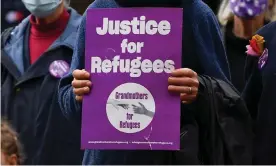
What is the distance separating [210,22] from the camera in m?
2.78

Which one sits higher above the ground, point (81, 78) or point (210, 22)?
point (210, 22)

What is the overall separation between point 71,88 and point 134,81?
0.33 metres

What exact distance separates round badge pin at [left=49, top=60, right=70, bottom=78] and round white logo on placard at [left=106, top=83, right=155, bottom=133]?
1373mm

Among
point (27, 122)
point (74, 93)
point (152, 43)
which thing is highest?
point (152, 43)

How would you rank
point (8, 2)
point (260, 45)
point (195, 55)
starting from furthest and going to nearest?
point (8, 2)
point (260, 45)
point (195, 55)

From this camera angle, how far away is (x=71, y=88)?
279cm

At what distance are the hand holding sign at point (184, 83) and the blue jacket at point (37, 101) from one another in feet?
4.49

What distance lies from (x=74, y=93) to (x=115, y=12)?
12.7 inches

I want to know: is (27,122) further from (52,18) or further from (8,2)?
(8,2)

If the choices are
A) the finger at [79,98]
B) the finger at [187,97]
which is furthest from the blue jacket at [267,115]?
the finger at [79,98]

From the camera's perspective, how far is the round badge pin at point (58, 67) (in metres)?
3.91

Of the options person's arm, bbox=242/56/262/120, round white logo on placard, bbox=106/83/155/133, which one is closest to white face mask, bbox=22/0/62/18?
person's arm, bbox=242/56/262/120

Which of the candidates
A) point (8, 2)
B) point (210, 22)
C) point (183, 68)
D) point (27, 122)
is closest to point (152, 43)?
point (183, 68)

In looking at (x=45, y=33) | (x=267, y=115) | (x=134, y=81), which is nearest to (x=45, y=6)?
(x=45, y=33)
